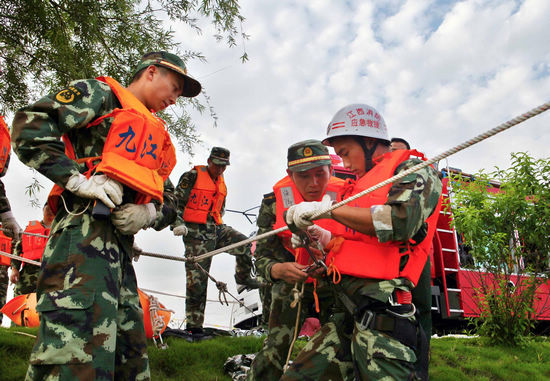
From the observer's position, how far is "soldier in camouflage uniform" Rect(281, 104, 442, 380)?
212 centimetres

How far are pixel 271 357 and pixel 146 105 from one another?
2176mm

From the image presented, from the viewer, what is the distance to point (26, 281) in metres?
6.05

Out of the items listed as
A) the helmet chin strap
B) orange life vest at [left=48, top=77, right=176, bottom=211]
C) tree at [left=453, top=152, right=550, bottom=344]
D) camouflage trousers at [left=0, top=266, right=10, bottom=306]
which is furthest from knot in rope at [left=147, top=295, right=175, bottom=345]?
tree at [left=453, top=152, right=550, bottom=344]

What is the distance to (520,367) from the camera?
6.21 meters

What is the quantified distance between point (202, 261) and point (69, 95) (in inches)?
177

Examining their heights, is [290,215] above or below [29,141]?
below

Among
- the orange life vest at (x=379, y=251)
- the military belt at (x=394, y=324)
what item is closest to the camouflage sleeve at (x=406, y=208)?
the orange life vest at (x=379, y=251)

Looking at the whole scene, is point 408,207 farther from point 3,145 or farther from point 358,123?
point 3,145

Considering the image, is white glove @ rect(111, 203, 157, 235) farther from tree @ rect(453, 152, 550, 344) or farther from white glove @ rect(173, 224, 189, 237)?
tree @ rect(453, 152, 550, 344)

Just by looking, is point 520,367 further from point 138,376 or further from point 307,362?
point 138,376

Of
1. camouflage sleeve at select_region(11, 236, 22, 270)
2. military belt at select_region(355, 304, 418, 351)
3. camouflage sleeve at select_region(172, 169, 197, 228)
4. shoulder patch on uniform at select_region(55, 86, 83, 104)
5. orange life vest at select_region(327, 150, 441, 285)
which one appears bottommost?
military belt at select_region(355, 304, 418, 351)

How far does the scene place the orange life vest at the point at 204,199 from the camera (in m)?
6.97

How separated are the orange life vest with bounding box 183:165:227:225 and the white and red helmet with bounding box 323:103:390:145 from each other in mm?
4480

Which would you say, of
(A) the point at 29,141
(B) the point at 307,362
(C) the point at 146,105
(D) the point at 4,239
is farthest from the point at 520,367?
(D) the point at 4,239
